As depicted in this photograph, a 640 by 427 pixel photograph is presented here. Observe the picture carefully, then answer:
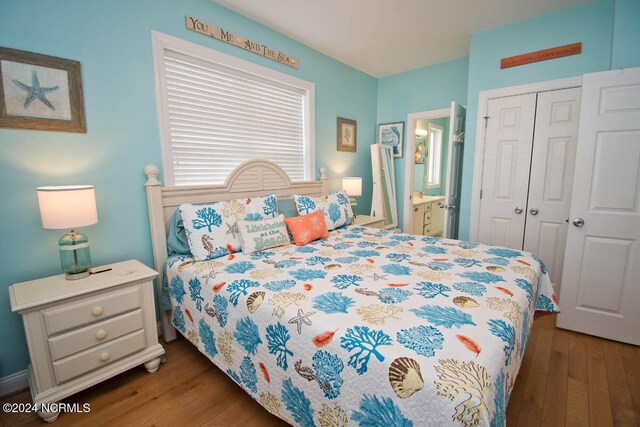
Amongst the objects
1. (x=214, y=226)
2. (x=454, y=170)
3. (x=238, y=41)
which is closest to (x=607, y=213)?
(x=454, y=170)

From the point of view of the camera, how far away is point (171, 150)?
2246 millimetres

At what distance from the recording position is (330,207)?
2934 millimetres

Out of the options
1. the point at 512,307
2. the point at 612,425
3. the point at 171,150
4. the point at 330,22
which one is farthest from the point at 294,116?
the point at 612,425

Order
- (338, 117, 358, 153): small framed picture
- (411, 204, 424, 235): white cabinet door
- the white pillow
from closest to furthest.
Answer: the white pillow
(338, 117, 358, 153): small framed picture
(411, 204, 424, 235): white cabinet door

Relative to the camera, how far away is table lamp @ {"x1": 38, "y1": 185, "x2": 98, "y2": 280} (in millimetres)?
1514

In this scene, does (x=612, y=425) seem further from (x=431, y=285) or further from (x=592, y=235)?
(x=592, y=235)

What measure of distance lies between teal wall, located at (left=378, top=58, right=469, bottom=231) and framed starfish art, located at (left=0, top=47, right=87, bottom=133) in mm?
3588

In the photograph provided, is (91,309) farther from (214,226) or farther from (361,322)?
(361,322)

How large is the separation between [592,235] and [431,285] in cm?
172

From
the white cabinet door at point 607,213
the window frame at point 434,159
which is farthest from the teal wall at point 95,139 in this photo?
the window frame at point 434,159

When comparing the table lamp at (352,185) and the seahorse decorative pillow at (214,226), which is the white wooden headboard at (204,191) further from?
the table lamp at (352,185)

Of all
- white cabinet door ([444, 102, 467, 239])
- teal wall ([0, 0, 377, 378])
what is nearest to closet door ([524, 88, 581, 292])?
white cabinet door ([444, 102, 467, 239])

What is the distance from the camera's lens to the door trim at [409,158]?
391cm

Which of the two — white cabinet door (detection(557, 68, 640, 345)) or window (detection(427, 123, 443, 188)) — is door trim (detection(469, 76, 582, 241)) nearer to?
white cabinet door (detection(557, 68, 640, 345))
